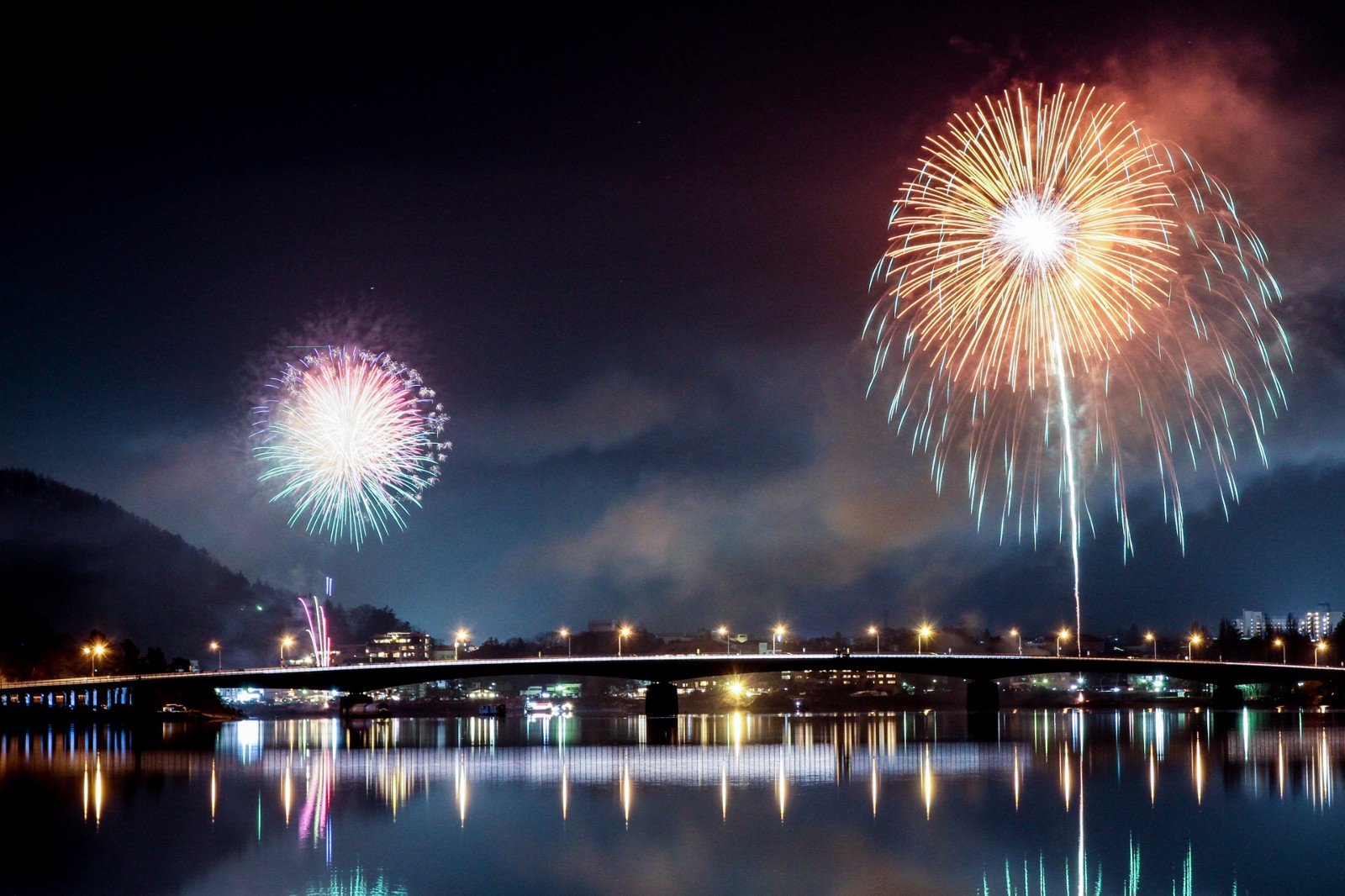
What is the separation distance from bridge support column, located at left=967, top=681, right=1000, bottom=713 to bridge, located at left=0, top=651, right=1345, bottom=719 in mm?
129

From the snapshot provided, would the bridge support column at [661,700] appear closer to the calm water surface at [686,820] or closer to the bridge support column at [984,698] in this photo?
the bridge support column at [984,698]

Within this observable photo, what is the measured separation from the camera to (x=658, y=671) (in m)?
146

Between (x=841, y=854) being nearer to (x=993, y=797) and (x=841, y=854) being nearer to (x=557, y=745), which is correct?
(x=993, y=797)

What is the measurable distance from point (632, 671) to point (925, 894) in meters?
117

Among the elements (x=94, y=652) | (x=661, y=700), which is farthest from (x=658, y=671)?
(x=94, y=652)

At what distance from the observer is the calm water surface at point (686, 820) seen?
1293 inches

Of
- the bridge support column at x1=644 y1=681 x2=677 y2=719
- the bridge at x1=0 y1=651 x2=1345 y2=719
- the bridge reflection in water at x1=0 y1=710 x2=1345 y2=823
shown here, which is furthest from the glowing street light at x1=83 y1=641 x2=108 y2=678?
the bridge support column at x1=644 y1=681 x2=677 y2=719

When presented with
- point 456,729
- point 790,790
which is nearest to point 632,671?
point 456,729

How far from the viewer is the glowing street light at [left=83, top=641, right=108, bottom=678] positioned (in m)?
172

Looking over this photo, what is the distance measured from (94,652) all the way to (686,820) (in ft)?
484

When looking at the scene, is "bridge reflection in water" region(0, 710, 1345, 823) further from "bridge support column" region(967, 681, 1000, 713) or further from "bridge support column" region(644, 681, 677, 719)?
"bridge support column" region(967, 681, 1000, 713)

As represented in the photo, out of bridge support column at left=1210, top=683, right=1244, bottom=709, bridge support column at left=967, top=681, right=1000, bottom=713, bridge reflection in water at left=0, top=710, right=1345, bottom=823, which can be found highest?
bridge reflection in water at left=0, top=710, right=1345, bottom=823

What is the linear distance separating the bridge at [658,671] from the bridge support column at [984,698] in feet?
0.42

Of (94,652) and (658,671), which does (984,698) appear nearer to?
(658,671)
